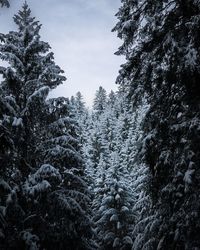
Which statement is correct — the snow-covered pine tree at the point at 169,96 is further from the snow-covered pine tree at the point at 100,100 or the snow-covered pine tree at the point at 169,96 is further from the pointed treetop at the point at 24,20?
the snow-covered pine tree at the point at 100,100

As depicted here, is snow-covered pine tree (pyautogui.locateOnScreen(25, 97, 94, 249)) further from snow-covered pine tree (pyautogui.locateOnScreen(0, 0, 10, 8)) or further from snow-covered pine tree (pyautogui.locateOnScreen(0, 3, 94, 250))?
snow-covered pine tree (pyautogui.locateOnScreen(0, 0, 10, 8))

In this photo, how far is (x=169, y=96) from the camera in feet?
26.4

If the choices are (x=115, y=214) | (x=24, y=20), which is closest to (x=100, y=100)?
(x=115, y=214)

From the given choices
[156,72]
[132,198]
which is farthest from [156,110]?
[132,198]

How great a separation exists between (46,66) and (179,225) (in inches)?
A: 442

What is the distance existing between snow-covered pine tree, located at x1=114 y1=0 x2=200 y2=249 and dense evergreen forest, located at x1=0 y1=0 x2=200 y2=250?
2 cm

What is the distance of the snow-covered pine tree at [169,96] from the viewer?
708 centimetres

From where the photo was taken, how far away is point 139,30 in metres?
8.63

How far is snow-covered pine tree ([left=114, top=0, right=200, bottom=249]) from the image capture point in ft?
23.2

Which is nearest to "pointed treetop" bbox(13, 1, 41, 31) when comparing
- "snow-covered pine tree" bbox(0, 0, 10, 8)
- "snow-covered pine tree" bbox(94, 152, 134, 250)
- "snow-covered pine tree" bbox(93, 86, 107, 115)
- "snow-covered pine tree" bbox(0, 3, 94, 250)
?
"snow-covered pine tree" bbox(0, 3, 94, 250)

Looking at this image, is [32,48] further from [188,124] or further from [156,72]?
[188,124]

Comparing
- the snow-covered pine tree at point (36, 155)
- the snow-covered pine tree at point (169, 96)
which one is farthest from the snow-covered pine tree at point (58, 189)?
the snow-covered pine tree at point (169, 96)

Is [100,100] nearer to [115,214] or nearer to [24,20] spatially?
[115,214]

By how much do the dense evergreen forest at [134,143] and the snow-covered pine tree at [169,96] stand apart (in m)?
0.02
